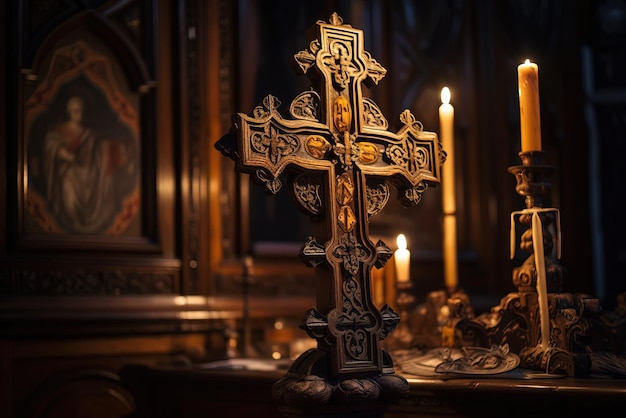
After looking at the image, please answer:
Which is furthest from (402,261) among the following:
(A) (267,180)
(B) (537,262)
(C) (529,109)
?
(A) (267,180)

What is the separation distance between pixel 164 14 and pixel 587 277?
112 inches

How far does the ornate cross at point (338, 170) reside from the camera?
2.54 meters

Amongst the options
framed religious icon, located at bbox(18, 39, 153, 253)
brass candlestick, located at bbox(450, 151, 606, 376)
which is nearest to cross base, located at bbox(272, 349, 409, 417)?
brass candlestick, located at bbox(450, 151, 606, 376)

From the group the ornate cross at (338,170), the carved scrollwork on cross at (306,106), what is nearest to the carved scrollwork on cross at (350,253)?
the ornate cross at (338,170)

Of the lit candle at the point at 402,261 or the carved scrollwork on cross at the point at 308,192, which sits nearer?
the carved scrollwork on cross at the point at 308,192

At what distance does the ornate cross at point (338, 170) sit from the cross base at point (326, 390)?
32 mm

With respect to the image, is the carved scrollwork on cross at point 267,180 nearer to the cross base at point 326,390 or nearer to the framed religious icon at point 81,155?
the cross base at point 326,390

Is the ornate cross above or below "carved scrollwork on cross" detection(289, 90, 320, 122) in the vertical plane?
below

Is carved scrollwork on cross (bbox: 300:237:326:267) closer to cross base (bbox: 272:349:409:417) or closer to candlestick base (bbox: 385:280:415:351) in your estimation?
cross base (bbox: 272:349:409:417)

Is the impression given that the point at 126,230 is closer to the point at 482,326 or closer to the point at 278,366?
the point at 278,366

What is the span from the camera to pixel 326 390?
2.45 m

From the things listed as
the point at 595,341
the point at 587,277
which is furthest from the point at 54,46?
the point at 587,277

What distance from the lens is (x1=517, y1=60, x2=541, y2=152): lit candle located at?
2.85 meters

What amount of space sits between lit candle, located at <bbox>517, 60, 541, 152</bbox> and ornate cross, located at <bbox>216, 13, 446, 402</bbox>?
0.32 metres
